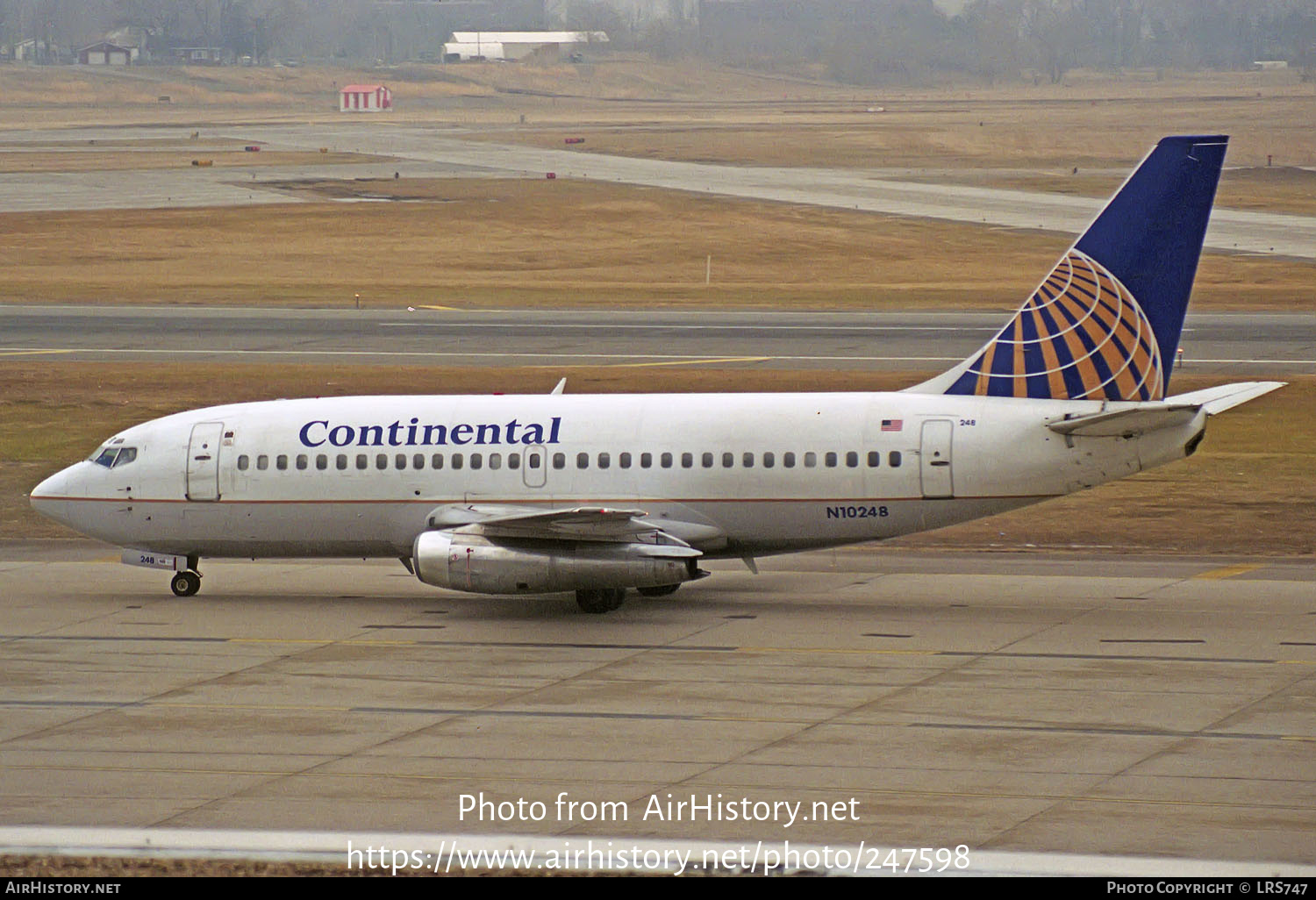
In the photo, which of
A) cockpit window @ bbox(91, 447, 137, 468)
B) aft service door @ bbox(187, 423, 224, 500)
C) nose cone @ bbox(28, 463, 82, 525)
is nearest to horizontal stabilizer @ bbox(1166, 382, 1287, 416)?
aft service door @ bbox(187, 423, 224, 500)

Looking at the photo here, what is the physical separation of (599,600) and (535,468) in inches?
104

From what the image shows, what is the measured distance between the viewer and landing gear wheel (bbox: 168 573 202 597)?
114 feet

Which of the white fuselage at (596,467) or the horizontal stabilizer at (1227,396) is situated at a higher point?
the horizontal stabilizer at (1227,396)

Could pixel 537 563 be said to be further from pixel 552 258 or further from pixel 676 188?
pixel 676 188

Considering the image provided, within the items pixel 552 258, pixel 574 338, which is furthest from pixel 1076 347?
pixel 552 258

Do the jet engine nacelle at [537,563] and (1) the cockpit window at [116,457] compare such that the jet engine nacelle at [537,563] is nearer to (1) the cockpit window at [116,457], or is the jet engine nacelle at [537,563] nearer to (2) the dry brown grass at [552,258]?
(1) the cockpit window at [116,457]

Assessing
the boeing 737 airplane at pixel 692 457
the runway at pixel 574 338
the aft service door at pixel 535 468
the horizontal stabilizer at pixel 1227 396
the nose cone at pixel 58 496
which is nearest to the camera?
the boeing 737 airplane at pixel 692 457

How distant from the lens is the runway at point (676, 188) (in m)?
105

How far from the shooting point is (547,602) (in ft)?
110

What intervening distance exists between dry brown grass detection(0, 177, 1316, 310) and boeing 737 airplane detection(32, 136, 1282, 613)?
1818 inches

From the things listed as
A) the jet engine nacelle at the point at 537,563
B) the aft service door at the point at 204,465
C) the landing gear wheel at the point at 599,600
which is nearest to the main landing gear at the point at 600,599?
the landing gear wheel at the point at 599,600

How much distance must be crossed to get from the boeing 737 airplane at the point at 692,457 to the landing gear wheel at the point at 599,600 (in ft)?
0.13

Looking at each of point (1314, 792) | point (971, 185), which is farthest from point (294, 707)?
point (971, 185)

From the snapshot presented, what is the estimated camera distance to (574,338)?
225 ft
